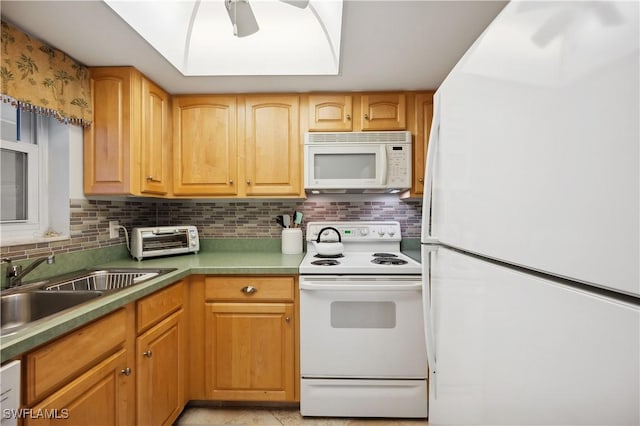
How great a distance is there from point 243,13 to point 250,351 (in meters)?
1.77

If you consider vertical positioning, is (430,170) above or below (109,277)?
above

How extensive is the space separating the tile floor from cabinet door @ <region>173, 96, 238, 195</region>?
1.41 meters

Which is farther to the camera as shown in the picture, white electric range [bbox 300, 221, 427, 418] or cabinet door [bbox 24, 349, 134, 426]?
white electric range [bbox 300, 221, 427, 418]

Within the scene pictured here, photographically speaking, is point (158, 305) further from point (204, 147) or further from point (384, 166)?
point (384, 166)

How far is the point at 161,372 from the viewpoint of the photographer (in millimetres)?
1613

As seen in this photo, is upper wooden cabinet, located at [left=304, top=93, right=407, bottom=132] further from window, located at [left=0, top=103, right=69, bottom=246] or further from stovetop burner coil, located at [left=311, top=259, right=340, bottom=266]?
window, located at [left=0, top=103, right=69, bottom=246]

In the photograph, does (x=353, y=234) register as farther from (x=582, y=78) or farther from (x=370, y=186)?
(x=582, y=78)

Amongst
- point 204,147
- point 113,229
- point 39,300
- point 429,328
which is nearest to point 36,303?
point 39,300

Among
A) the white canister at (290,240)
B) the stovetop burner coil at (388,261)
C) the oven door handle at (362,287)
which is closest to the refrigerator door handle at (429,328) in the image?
the oven door handle at (362,287)

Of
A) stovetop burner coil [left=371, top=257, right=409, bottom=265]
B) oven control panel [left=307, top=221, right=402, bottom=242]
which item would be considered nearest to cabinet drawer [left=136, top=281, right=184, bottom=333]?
oven control panel [left=307, top=221, right=402, bottom=242]

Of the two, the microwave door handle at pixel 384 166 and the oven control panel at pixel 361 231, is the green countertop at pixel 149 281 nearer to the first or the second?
the oven control panel at pixel 361 231

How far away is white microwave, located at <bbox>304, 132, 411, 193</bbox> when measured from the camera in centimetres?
219

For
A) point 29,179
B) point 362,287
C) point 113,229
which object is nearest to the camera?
point 29,179

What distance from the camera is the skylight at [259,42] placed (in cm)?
179
